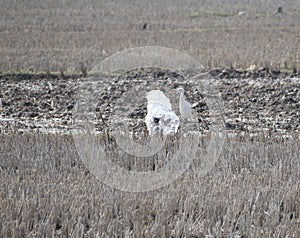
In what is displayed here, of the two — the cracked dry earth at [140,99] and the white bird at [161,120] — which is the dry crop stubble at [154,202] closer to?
the white bird at [161,120]

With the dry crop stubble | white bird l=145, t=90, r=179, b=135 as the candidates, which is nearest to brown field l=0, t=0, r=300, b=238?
the dry crop stubble

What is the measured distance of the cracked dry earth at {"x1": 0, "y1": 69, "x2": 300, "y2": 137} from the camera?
9320mm

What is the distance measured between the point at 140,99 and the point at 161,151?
3912 millimetres

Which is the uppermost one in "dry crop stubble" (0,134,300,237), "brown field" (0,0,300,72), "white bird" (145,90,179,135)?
"brown field" (0,0,300,72)

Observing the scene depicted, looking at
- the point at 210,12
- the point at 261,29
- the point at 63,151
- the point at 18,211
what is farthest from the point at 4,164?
the point at 210,12

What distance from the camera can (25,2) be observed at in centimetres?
2988

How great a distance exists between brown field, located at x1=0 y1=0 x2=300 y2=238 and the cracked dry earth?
0.12ft

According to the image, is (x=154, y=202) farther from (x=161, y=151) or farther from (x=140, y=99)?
(x=140, y=99)

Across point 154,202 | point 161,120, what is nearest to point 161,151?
point 161,120

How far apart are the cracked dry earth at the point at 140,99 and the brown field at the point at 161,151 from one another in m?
0.04

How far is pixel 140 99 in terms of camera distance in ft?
36.2

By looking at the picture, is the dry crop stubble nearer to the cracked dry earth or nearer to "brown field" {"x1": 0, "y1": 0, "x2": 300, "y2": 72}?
the cracked dry earth

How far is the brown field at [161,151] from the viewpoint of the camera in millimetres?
4918

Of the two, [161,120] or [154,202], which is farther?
[161,120]
